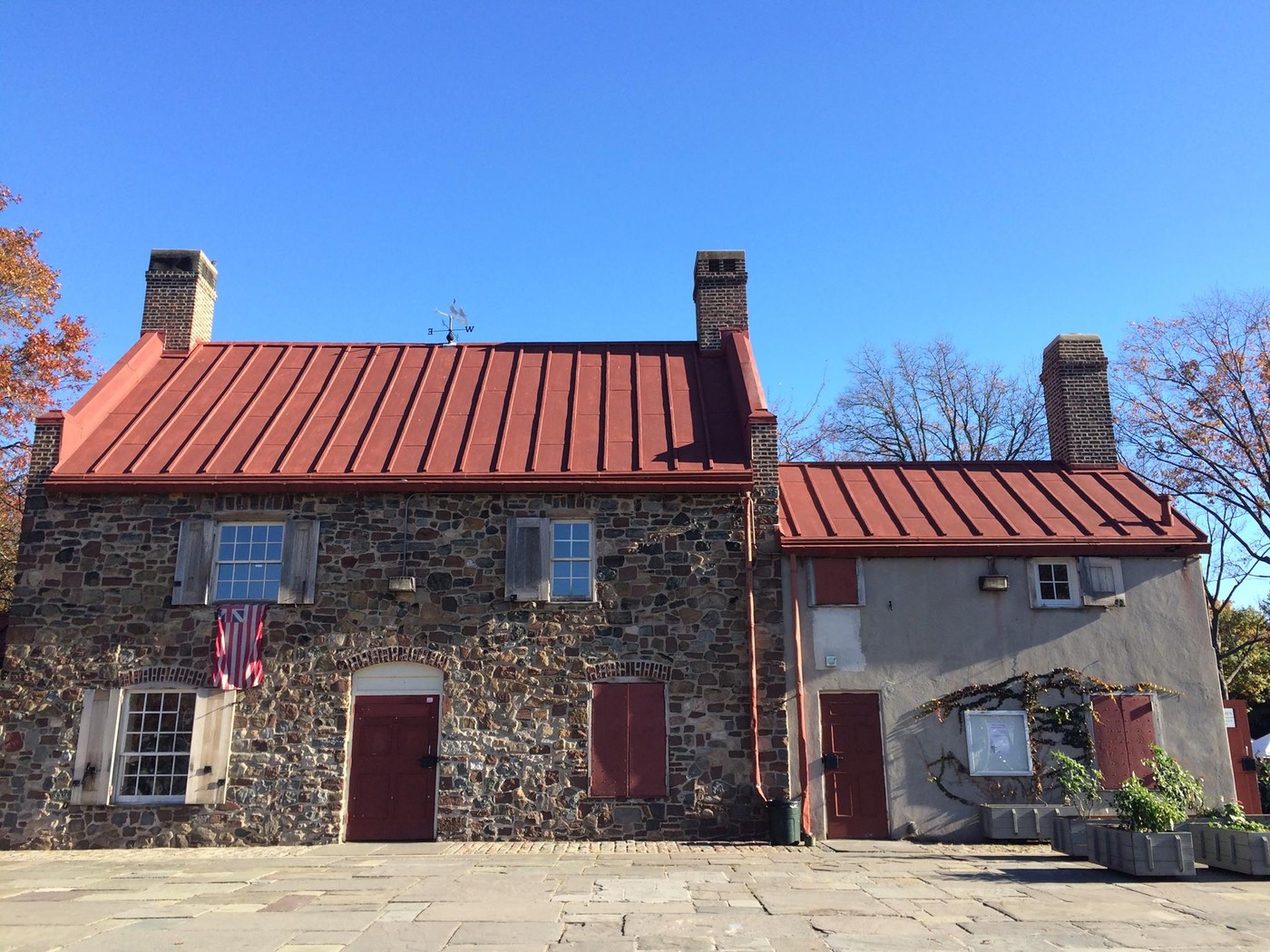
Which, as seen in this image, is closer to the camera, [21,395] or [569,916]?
[569,916]

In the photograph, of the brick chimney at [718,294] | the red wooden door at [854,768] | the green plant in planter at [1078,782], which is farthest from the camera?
the brick chimney at [718,294]

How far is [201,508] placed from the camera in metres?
13.9

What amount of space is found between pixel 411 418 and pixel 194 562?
3.81 metres

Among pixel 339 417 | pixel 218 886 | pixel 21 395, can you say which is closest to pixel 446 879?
pixel 218 886

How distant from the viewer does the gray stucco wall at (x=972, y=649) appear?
13.8 meters

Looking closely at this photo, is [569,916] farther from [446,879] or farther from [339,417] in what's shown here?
[339,417]

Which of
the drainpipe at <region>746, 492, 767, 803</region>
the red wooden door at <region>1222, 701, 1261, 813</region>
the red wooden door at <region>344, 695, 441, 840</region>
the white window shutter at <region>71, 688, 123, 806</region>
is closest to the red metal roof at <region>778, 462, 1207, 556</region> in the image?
the drainpipe at <region>746, 492, 767, 803</region>

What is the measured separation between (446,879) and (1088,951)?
593 cm

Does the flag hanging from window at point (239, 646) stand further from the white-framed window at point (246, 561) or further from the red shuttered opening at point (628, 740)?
the red shuttered opening at point (628, 740)

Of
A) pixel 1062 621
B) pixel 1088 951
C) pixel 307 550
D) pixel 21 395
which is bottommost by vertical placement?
pixel 1088 951

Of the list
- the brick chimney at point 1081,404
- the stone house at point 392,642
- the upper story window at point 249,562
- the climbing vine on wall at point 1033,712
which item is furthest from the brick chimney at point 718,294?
the upper story window at point 249,562

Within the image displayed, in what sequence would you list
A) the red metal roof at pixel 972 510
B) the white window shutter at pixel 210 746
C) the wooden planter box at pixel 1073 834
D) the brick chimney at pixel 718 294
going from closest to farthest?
the wooden planter box at pixel 1073 834, the white window shutter at pixel 210 746, the red metal roof at pixel 972 510, the brick chimney at pixel 718 294

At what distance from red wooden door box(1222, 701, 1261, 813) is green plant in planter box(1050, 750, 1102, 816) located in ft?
8.09

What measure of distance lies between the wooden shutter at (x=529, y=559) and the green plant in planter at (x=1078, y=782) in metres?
7.06
